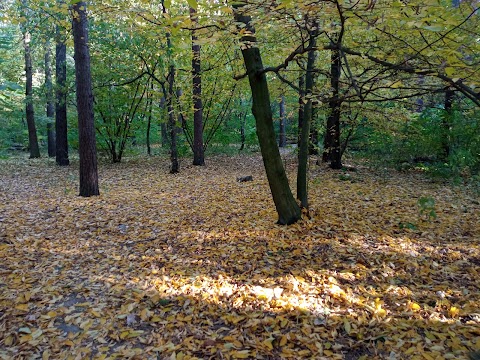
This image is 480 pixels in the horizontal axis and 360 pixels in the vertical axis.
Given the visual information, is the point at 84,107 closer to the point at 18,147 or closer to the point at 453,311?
the point at 453,311

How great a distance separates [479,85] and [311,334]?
2.20 metres

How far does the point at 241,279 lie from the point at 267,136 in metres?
1.94

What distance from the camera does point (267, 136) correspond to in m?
4.46

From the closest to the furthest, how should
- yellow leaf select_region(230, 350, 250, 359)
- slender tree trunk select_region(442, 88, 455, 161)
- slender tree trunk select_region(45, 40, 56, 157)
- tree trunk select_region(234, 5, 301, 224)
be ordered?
yellow leaf select_region(230, 350, 250, 359) → tree trunk select_region(234, 5, 301, 224) → slender tree trunk select_region(442, 88, 455, 161) → slender tree trunk select_region(45, 40, 56, 157)

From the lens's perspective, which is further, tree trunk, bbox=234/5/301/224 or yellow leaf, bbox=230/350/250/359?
tree trunk, bbox=234/5/301/224

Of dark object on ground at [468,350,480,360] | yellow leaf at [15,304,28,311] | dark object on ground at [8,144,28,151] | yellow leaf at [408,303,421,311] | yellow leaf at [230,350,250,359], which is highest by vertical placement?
dark object on ground at [8,144,28,151]

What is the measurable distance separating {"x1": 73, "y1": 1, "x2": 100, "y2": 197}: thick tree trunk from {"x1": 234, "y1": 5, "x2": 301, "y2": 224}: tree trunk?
160 inches

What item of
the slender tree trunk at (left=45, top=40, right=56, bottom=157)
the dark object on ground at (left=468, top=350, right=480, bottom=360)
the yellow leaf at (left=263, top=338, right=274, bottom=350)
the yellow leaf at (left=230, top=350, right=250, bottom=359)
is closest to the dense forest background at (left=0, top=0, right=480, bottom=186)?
the slender tree trunk at (left=45, top=40, right=56, bottom=157)

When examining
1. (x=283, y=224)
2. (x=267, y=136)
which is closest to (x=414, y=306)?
(x=283, y=224)

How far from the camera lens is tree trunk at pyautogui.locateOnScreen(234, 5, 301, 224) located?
168 inches

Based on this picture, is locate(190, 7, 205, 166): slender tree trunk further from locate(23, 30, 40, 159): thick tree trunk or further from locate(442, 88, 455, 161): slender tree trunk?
locate(23, 30, 40, 159): thick tree trunk

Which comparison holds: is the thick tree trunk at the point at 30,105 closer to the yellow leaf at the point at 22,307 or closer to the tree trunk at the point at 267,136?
the tree trunk at the point at 267,136

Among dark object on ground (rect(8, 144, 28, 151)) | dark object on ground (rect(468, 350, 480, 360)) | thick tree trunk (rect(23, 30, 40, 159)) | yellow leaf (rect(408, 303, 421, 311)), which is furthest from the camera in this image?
dark object on ground (rect(8, 144, 28, 151))

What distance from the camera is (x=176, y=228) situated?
16.6 ft
